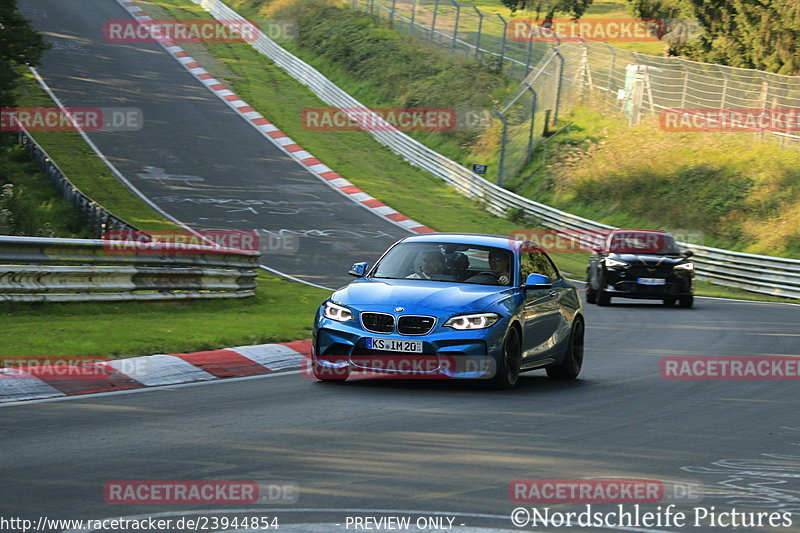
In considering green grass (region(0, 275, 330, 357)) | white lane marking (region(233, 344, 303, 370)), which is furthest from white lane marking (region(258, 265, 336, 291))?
white lane marking (region(233, 344, 303, 370))

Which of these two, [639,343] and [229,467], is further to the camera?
[639,343]

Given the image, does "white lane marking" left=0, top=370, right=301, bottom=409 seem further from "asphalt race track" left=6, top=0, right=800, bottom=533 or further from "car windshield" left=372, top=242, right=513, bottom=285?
"car windshield" left=372, top=242, right=513, bottom=285

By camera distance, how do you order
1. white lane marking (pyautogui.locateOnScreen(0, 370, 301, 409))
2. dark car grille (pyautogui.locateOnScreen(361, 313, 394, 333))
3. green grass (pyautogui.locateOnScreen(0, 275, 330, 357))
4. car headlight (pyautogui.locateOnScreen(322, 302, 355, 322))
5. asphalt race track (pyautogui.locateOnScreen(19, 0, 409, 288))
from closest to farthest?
white lane marking (pyautogui.locateOnScreen(0, 370, 301, 409)), dark car grille (pyautogui.locateOnScreen(361, 313, 394, 333)), car headlight (pyautogui.locateOnScreen(322, 302, 355, 322)), green grass (pyautogui.locateOnScreen(0, 275, 330, 357)), asphalt race track (pyautogui.locateOnScreen(19, 0, 409, 288))

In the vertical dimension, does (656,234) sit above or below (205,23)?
below

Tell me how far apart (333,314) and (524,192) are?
32.3 m

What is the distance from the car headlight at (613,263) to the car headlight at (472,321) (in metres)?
13.2

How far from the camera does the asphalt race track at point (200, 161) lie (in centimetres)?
3203

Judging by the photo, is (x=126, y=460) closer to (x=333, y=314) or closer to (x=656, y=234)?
(x=333, y=314)

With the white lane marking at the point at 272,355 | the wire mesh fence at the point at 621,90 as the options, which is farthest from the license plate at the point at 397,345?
the wire mesh fence at the point at 621,90

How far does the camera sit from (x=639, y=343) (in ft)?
53.9

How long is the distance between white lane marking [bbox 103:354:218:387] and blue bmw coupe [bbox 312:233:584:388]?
3.97 ft

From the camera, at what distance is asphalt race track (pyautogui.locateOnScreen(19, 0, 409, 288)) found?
32.0 m

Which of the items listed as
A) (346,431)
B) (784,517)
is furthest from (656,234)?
(784,517)

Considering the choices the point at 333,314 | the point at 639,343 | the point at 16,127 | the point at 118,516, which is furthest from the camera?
the point at 16,127
